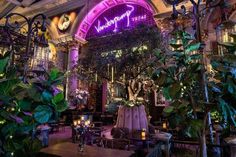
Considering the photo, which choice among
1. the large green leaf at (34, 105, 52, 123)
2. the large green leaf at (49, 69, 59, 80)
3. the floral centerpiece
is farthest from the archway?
the large green leaf at (34, 105, 52, 123)

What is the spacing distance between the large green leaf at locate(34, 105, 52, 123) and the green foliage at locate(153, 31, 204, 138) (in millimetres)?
1295

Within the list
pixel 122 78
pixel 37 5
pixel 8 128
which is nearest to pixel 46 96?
pixel 8 128

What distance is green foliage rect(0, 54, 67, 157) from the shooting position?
1878 millimetres

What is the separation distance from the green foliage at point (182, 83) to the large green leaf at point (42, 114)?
4.25ft


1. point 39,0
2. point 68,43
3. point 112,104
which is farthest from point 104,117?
point 39,0

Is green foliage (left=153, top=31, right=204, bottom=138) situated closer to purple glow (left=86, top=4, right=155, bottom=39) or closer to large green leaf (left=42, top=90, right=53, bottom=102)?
large green leaf (left=42, top=90, right=53, bottom=102)

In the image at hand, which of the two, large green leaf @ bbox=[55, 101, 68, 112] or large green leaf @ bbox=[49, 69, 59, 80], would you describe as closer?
large green leaf @ bbox=[55, 101, 68, 112]

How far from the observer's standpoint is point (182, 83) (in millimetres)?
2252

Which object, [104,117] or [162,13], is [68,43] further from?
[162,13]

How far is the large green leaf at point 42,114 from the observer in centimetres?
201

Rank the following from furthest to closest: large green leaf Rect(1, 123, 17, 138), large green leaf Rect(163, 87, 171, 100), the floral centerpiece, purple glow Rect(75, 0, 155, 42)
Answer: purple glow Rect(75, 0, 155, 42), the floral centerpiece, large green leaf Rect(163, 87, 171, 100), large green leaf Rect(1, 123, 17, 138)

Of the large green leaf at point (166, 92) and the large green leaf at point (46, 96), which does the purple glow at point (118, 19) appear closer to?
the large green leaf at point (166, 92)

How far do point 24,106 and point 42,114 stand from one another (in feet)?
0.88

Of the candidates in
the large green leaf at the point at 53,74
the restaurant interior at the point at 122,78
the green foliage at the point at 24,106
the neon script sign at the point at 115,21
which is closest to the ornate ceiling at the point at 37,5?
the restaurant interior at the point at 122,78
